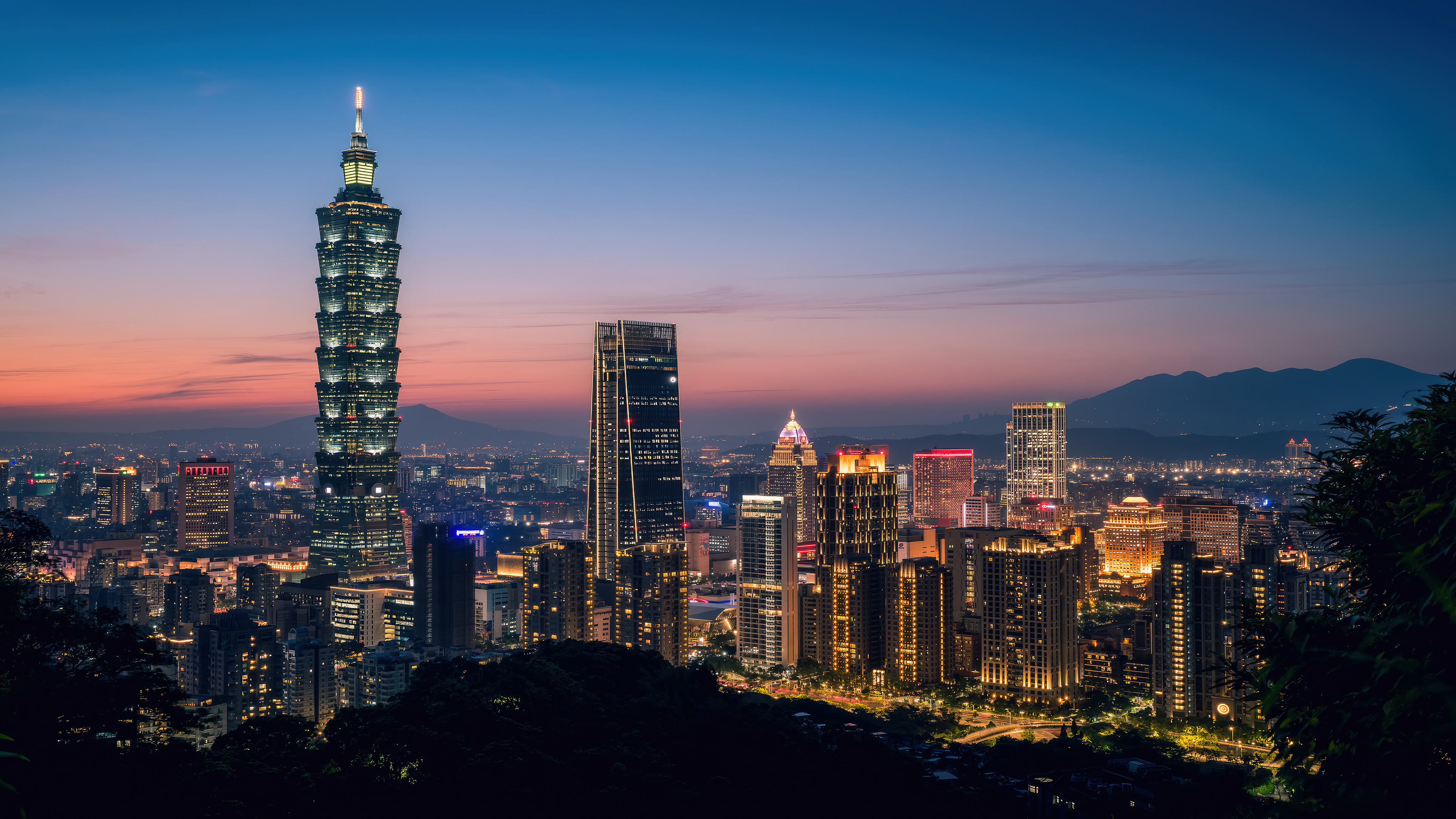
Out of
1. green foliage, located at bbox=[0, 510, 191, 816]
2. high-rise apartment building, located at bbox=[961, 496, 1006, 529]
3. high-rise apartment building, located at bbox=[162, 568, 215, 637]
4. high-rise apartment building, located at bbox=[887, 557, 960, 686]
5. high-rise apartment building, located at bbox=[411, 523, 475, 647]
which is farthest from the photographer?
high-rise apartment building, located at bbox=[961, 496, 1006, 529]

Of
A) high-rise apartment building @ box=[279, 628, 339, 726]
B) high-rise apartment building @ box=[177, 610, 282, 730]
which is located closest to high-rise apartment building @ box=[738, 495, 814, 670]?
high-rise apartment building @ box=[279, 628, 339, 726]

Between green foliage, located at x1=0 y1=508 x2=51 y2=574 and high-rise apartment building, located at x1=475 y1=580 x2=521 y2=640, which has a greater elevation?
green foliage, located at x1=0 y1=508 x2=51 y2=574

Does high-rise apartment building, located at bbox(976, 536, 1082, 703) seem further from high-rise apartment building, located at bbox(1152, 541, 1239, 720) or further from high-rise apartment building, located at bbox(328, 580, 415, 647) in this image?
high-rise apartment building, located at bbox(328, 580, 415, 647)

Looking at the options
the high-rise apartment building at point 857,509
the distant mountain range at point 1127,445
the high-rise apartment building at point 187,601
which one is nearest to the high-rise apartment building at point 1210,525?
the high-rise apartment building at point 857,509

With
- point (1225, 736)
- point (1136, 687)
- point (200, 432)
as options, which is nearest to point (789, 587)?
point (1136, 687)

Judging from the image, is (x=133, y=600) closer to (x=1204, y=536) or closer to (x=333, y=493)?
(x=333, y=493)

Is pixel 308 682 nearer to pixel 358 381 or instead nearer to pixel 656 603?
pixel 656 603
